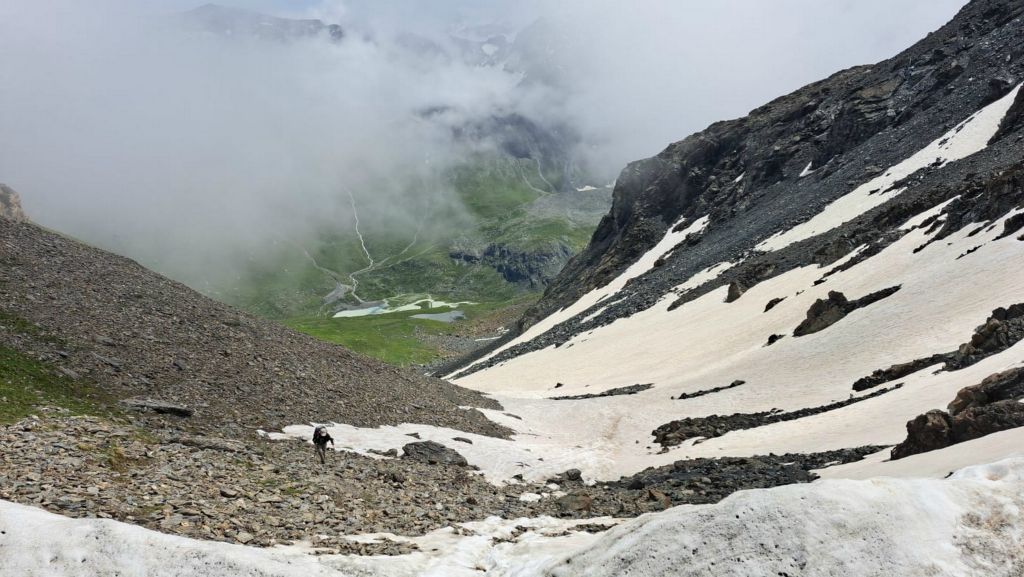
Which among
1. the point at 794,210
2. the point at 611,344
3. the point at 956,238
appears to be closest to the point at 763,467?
the point at 956,238

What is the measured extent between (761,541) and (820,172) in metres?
101

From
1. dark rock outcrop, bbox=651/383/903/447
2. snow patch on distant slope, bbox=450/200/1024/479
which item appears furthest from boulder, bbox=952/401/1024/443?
dark rock outcrop, bbox=651/383/903/447

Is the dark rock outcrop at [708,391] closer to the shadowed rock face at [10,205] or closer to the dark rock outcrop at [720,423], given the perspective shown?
the dark rock outcrop at [720,423]

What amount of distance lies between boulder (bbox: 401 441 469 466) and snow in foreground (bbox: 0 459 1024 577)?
52.7 feet

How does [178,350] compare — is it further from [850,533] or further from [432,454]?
[850,533]

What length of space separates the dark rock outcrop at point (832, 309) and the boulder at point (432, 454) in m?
27.5

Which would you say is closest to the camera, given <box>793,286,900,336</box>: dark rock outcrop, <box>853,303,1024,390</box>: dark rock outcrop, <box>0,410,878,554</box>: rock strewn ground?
<box>0,410,878,554</box>: rock strewn ground

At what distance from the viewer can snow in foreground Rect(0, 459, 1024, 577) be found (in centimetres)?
805

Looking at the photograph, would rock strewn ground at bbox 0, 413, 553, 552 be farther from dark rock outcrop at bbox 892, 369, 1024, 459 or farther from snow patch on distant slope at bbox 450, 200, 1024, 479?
snow patch on distant slope at bbox 450, 200, 1024, 479

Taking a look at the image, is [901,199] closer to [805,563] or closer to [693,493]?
[693,493]

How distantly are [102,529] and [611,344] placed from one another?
63.2m

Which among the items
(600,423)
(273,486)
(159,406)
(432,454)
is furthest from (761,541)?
(600,423)

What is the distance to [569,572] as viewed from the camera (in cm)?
988

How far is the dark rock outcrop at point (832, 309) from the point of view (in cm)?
4191
